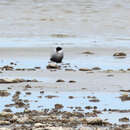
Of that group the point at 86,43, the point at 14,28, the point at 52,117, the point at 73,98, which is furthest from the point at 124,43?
the point at 52,117

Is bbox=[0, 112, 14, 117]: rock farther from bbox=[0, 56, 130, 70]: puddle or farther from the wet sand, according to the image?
bbox=[0, 56, 130, 70]: puddle

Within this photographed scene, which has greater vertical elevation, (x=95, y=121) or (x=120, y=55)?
(x=95, y=121)

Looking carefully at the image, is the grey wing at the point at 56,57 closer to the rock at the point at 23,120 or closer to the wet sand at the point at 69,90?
the wet sand at the point at 69,90

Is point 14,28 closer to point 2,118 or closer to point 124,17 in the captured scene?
point 124,17

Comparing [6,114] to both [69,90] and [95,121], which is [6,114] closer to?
[95,121]

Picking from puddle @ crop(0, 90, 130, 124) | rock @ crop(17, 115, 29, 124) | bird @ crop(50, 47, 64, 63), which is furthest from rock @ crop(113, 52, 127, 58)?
rock @ crop(17, 115, 29, 124)

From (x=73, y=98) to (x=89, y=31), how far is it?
44.3 feet

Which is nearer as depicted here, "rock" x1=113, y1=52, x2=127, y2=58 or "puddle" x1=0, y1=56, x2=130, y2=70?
"puddle" x1=0, y1=56, x2=130, y2=70

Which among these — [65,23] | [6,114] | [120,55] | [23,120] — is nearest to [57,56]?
[120,55]

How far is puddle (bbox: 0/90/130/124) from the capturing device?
958 cm

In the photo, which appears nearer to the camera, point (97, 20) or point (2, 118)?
point (2, 118)

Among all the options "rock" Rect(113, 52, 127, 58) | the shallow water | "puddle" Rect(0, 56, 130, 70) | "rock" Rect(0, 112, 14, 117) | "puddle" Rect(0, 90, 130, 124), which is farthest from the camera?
the shallow water

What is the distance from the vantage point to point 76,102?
1027 cm

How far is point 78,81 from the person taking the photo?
12.6m
